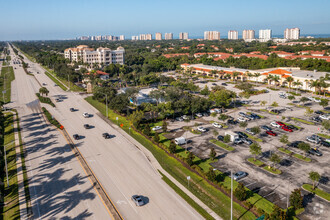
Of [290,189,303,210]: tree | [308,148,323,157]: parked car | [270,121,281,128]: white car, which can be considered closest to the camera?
[290,189,303,210]: tree

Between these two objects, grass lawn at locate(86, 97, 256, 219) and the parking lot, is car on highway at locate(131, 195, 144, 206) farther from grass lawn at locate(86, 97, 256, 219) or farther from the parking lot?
the parking lot

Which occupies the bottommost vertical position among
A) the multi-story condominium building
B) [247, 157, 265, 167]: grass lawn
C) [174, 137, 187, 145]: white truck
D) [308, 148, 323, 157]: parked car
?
[247, 157, 265, 167]: grass lawn

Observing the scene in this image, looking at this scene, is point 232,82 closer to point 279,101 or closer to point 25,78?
point 279,101

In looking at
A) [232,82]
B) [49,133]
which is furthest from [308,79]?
[49,133]

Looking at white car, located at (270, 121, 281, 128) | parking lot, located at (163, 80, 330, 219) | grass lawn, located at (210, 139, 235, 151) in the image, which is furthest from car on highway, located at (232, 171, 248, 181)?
white car, located at (270, 121, 281, 128)

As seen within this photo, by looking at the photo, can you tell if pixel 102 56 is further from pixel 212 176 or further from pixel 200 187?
pixel 200 187

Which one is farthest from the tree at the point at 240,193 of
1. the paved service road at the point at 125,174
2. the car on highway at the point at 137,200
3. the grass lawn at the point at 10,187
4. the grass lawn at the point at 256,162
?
the grass lawn at the point at 10,187

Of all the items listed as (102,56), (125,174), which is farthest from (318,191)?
(102,56)
